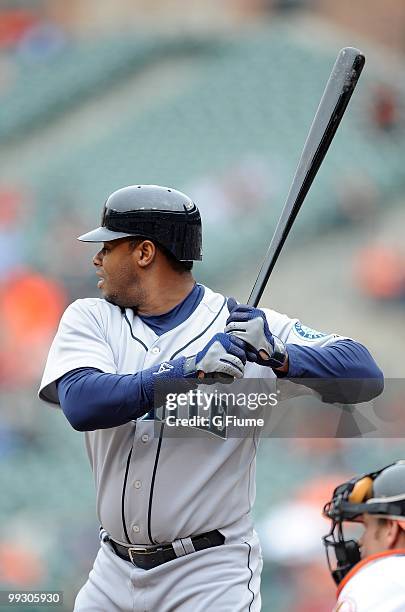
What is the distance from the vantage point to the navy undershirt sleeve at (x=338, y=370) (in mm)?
1874

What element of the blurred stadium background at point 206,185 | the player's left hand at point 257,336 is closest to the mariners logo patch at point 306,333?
the player's left hand at point 257,336

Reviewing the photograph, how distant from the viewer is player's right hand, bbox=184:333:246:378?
1.74m

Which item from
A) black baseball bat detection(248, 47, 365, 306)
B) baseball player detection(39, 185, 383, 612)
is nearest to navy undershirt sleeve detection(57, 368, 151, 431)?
baseball player detection(39, 185, 383, 612)

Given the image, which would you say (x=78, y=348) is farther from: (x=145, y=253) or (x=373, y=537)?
(x=373, y=537)

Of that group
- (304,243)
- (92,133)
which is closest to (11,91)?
(92,133)

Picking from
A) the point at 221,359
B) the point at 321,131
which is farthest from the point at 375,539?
the point at 321,131

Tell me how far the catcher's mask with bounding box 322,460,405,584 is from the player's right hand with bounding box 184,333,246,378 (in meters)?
0.27

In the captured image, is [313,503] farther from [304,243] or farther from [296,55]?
[296,55]

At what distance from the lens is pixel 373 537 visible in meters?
1.57

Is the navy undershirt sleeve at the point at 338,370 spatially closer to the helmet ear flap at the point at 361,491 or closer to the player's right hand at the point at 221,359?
the player's right hand at the point at 221,359

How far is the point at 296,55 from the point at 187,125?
43.9 inches

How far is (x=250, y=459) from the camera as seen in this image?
6.52 feet

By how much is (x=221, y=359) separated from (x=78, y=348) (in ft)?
1.10

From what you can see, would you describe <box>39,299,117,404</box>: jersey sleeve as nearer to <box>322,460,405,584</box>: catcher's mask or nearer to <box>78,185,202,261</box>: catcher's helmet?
<box>78,185,202,261</box>: catcher's helmet
